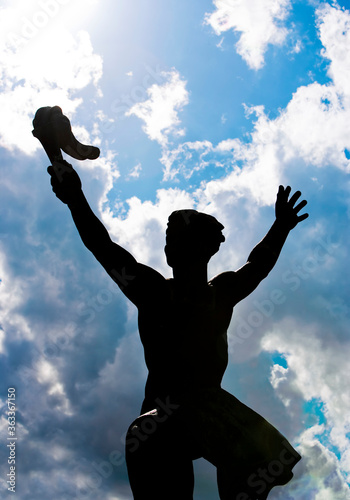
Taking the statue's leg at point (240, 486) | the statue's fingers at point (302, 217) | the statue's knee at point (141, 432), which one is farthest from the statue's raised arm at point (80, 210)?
the statue's fingers at point (302, 217)

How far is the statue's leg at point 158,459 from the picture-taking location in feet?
11.6

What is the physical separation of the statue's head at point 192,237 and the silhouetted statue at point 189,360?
0.01 metres

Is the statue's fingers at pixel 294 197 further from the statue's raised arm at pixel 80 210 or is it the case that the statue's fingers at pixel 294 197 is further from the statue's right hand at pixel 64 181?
the statue's right hand at pixel 64 181

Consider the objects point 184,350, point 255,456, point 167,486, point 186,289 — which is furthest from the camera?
point 186,289

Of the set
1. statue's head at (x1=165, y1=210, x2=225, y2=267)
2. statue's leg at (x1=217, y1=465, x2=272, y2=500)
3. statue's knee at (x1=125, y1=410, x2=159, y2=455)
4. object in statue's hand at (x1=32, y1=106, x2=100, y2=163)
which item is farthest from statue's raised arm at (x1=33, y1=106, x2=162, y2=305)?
statue's leg at (x1=217, y1=465, x2=272, y2=500)

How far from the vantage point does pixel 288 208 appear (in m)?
5.23

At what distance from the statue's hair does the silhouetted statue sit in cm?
1

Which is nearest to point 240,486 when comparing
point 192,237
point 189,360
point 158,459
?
point 158,459

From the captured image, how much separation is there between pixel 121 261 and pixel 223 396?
4.92 feet

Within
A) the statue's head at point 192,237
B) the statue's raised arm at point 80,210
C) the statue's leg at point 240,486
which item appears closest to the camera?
the statue's leg at point 240,486

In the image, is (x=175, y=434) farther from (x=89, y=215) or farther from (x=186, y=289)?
(x=89, y=215)

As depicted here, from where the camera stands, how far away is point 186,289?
14.2 feet

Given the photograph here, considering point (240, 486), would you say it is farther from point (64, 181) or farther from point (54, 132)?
point (54, 132)

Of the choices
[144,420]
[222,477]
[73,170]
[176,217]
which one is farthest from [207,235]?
[222,477]
